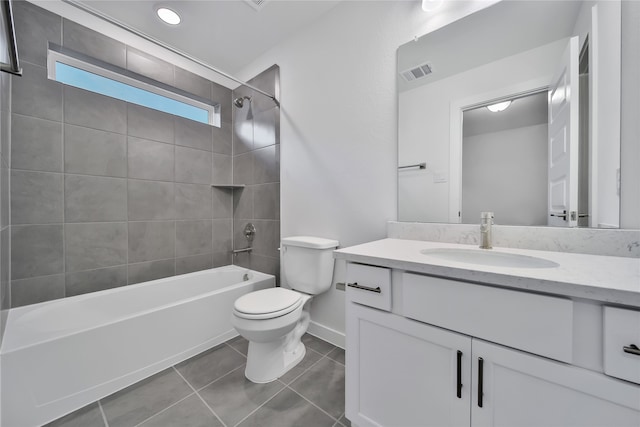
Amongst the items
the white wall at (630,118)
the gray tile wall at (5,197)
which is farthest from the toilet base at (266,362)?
the white wall at (630,118)

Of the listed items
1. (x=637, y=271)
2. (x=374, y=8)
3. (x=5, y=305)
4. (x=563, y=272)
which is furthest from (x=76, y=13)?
(x=637, y=271)

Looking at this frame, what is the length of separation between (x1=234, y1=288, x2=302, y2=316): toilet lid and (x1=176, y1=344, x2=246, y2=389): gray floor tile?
46 centimetres

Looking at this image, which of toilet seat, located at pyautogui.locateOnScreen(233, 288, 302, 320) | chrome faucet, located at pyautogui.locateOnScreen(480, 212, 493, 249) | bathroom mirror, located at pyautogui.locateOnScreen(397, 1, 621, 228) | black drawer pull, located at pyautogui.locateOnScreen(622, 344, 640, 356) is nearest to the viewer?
black drawer pull, located at pyautogui.locateOnScreen(622, 344, 640, 356)

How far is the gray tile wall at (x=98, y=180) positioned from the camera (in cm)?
149

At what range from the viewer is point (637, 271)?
68 centimetres

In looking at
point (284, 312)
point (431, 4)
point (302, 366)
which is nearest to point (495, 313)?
point (284, 312)

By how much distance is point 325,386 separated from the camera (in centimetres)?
134

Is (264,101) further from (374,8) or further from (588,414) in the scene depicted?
(588,414)

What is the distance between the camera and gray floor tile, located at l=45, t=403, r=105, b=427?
1.09m

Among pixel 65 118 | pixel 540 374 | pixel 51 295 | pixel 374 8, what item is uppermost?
pixel 374 8

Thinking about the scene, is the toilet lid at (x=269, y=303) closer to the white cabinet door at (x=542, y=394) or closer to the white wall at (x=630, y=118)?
the white cabinet door at (x=542, y=394)

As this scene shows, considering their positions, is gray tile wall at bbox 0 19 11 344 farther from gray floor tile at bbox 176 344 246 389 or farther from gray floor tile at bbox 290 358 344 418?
gray floor tile at bbox 290 358 344 418

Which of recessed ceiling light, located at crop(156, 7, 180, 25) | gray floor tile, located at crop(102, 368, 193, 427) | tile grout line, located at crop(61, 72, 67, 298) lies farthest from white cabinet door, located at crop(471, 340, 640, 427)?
recessed ceiling light, located at crop(156, 7, 180, 25)

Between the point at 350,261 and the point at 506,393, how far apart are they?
1.98 ft
